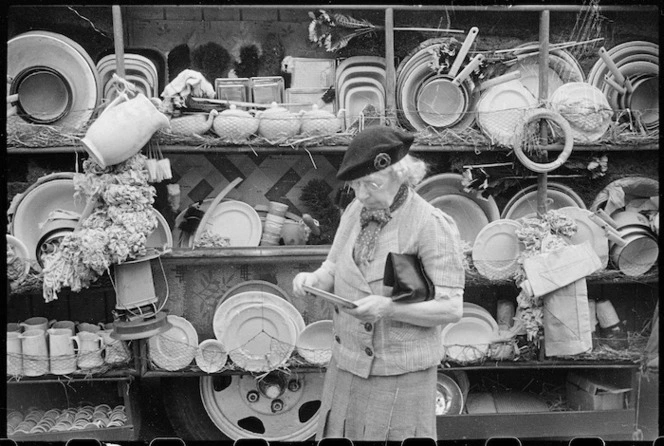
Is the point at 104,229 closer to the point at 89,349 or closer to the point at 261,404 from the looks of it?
the point at 89,349

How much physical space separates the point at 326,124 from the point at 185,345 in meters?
1.38

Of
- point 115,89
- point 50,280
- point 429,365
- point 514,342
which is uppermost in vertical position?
point 115,89

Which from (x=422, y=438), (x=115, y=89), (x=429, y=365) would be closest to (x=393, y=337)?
(x=429, y=365)

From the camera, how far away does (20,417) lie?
10.8 ft

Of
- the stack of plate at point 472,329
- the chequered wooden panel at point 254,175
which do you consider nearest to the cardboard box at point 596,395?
the stack of plate at point 472,329

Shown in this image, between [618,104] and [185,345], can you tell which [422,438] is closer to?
[185,345]

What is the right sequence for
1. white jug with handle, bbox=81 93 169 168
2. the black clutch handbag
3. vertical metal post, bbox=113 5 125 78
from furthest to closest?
vertical metal post, bbox=113 5 125 78
white jug with handle, bbox=81 93 169 168
the black clutch handbag

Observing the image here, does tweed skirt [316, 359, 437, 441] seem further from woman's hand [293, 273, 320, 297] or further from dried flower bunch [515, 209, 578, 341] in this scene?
dried flower bunch [515, 209, 578, 341]

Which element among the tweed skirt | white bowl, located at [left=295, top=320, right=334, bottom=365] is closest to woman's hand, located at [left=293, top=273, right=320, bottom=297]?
the tweed skirt

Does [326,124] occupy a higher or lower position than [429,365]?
higher

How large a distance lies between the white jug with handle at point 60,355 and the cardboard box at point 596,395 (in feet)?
9.16

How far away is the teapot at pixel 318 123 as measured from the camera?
311 cm

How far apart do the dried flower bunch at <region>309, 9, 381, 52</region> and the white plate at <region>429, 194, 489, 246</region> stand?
106 cm

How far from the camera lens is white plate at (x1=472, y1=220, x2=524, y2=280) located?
3209 millimetres
